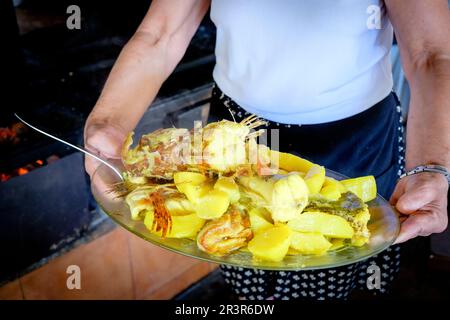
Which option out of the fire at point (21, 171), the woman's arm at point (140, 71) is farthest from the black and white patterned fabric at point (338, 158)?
the fire at point (21, 171)

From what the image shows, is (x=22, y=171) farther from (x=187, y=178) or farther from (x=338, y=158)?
(x=338, y=158)

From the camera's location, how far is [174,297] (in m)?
2.62

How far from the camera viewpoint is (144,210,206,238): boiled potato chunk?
102 centimetres

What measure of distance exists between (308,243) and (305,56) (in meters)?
0.58

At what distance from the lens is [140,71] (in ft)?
4.89

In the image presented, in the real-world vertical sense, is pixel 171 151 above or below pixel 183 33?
below

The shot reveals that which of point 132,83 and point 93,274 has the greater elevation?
point 132,83

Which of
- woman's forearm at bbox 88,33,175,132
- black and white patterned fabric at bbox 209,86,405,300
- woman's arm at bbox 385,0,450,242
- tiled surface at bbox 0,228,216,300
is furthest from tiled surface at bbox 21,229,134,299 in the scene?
woman's arm at bbox 385,0,450,242

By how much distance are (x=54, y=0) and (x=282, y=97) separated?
3.99 ft

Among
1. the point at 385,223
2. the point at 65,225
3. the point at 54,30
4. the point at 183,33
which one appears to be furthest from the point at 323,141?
the point at 54,30

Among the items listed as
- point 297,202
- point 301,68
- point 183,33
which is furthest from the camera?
point 183,33

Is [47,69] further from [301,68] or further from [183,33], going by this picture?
[301,68]

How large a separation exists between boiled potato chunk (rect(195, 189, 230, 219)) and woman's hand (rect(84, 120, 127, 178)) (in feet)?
1.04

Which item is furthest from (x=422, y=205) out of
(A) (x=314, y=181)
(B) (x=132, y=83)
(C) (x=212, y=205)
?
(B) (x=132, y=83)
